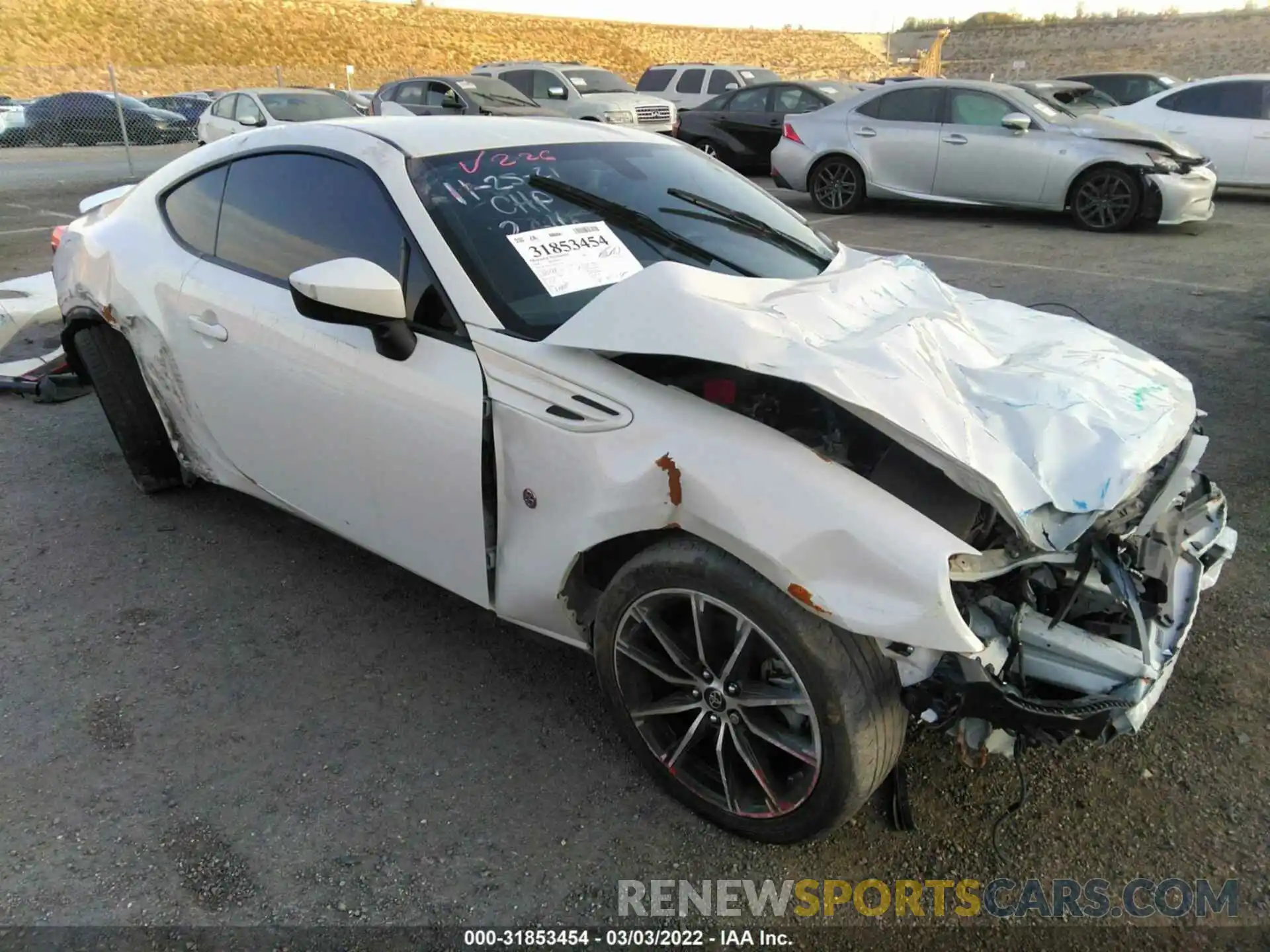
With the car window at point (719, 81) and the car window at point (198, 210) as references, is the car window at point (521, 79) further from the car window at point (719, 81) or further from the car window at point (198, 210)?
the car window at point (198, 210)

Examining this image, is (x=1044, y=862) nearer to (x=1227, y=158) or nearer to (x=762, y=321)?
(x=762, y=321)

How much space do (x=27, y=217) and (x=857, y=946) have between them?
13081 mm

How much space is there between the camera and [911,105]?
10547 mm

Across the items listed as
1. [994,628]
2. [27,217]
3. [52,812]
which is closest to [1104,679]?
[994,628]

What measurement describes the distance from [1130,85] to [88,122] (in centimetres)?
2266

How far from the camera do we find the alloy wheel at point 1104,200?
9.29 metres

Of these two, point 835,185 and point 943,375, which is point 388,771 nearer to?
point 943,375

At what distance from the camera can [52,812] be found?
2.34 m

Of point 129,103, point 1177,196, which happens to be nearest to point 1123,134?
point 1177,196

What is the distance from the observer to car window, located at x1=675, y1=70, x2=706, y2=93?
17203 mm

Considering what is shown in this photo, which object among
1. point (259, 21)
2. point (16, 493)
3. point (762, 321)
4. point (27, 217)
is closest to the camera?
point (762, 321)

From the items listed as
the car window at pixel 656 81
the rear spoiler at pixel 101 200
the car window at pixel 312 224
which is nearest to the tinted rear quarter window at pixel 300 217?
the car window at pixel 312 224

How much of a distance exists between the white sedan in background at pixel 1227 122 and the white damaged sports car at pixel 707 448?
35.2ft

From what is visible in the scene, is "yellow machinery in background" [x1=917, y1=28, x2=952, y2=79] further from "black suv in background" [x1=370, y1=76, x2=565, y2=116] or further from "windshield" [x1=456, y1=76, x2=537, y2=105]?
"black suv in background" [x1=370, y1=76, x2=565, y2=116]
